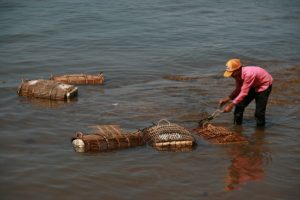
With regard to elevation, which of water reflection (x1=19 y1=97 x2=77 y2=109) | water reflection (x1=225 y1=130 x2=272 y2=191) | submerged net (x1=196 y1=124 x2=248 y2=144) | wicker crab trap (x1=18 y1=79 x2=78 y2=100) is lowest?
water reflection (x1=225 y1=130 x2=272 y2=191)

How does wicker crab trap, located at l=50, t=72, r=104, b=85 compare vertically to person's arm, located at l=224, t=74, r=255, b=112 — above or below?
below

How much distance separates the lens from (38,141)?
8.62 m

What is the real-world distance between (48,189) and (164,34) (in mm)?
12859

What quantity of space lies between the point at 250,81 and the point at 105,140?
2573mm

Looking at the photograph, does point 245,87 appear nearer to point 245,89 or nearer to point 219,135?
point 245,89

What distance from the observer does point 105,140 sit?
26.4 feet

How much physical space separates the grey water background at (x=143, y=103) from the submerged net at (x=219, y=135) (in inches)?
5.7

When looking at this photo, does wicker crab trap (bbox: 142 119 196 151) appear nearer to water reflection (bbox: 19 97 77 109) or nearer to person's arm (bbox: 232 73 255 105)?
person's arm (bbox: 232 73 255 105)

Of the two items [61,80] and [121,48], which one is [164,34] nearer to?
[121,48]

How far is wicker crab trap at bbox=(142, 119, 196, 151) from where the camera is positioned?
8125 mm

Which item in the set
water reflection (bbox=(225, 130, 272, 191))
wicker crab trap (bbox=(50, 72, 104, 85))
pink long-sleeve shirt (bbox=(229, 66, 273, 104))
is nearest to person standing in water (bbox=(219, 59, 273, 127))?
pink long-sleeve shirt (bbox=(229, 66, 273, 104))

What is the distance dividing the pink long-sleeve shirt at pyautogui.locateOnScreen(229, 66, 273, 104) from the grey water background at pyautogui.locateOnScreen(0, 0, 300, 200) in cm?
84

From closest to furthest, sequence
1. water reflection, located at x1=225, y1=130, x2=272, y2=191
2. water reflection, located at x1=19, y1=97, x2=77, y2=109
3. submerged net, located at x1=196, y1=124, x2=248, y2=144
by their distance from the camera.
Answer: water reflection, located at x1=225, y1=130, x2=272, y2=191
submerged net, located at x1=196, y1=124, x2=248, y2=144
water reflection, located at x1=19, y1=97, x2=77, y2=109

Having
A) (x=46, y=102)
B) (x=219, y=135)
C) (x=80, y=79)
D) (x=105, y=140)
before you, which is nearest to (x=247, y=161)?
(x=219, y=135)
